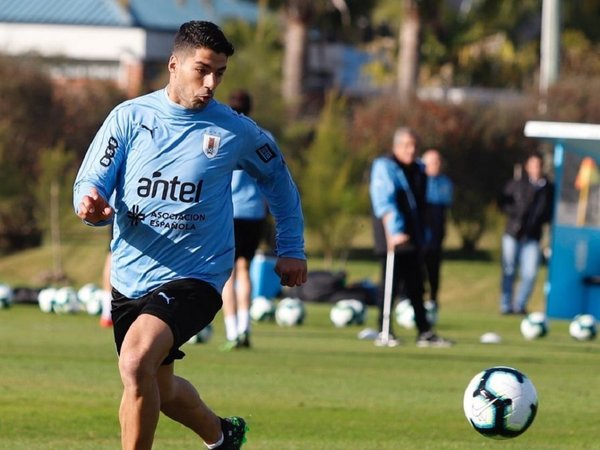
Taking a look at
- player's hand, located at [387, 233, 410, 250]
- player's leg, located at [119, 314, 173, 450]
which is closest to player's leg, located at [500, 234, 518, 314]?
player's hand, located at [387, 233, 410, 250]

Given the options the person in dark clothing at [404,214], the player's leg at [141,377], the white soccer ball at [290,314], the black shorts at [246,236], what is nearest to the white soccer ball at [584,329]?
the person in dark clothing at [404,214]

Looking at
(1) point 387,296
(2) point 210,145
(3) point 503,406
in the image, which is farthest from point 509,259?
(2) point 210,145

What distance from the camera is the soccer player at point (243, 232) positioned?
1534 cm

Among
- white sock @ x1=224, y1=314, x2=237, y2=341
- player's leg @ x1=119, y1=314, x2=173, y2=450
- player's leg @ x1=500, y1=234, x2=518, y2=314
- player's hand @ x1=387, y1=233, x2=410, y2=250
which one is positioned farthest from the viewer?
player's leg @ x1=500, y1=234, x2=518, y2=314

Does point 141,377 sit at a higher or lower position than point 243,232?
higher

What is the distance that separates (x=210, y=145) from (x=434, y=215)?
14820 millimetres

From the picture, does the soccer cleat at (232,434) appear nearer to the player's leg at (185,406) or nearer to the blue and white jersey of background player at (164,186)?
the player's leg at (185,406)

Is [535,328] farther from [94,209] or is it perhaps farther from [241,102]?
[94,209]

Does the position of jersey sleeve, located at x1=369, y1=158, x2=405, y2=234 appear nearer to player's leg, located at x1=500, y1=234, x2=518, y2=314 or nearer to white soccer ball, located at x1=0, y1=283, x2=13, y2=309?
white soccer ball, located at x1=0, y1=283, x2=13, y2=309

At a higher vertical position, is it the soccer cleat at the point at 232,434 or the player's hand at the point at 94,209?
the player's hand at the point at 94,209

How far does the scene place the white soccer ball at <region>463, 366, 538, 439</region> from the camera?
931 centimetres

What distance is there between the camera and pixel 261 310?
21.4 meters

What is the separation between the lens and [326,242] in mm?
34656

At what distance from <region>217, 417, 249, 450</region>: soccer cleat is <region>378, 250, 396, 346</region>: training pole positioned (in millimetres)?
9078
